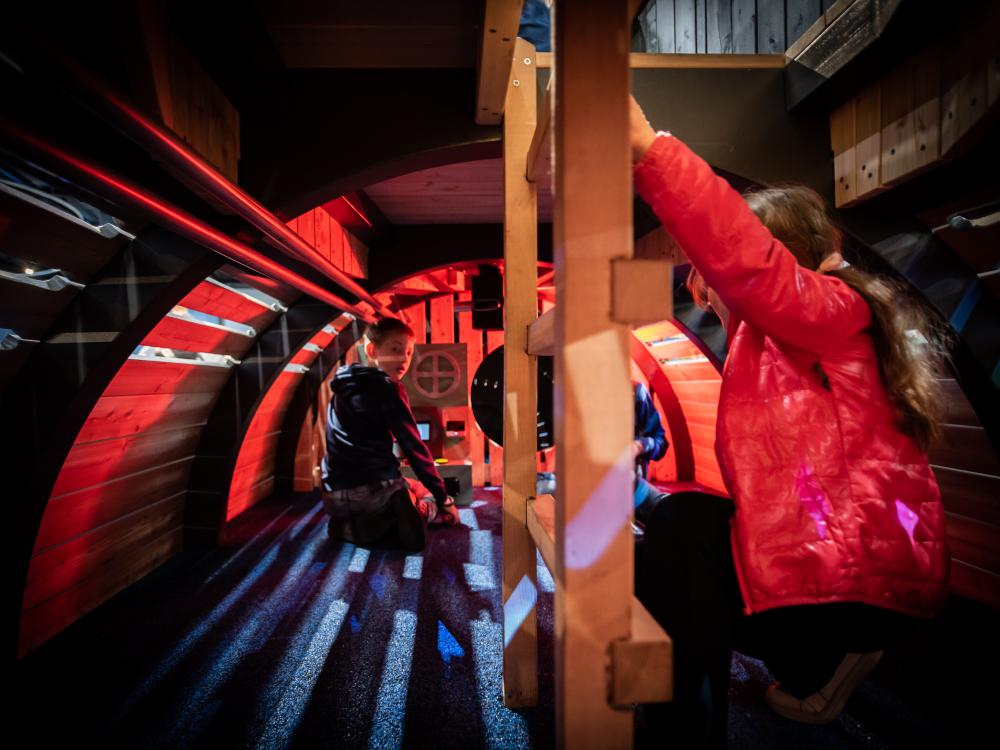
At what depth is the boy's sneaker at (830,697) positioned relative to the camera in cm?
139

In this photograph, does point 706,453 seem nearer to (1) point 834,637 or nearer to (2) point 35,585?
(1) point 834,637

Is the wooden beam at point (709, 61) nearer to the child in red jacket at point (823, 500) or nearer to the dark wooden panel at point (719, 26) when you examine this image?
the dark wooden panel at point (719, 26)

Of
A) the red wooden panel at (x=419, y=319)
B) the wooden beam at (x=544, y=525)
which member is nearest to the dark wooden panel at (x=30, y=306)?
the wooden beam at (x=544, y=525)

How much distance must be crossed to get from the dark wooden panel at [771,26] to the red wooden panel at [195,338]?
3125 millimetres

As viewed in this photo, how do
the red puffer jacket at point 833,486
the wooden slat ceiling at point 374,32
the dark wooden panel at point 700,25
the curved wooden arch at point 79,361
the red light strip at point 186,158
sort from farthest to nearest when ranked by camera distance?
the dark wooden panel at point 700,25 < the curved wooden arch at point 79,361 < the wooden slat ceiling at point 374,32 < the red puffer jacket at point 833,486 < the red light strip at point 186,158

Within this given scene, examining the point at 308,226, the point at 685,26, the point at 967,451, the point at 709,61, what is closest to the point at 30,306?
the point at 308,226

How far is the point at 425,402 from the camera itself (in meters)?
5.04

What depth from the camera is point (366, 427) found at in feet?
10.9

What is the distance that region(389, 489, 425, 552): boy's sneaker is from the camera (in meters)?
3.14

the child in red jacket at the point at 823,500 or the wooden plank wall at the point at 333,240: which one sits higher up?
the wooden plank wall at the point at 333,240

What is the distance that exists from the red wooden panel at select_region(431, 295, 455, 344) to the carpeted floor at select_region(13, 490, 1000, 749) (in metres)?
3.01

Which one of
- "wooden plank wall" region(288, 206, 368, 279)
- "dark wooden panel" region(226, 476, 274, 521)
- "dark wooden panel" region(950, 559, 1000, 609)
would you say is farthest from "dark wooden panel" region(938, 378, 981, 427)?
"dark wooden panel" region(226, 476, 274, 521)

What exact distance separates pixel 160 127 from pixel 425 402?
4.16 m

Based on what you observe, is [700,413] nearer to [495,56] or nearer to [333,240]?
[333,240]
